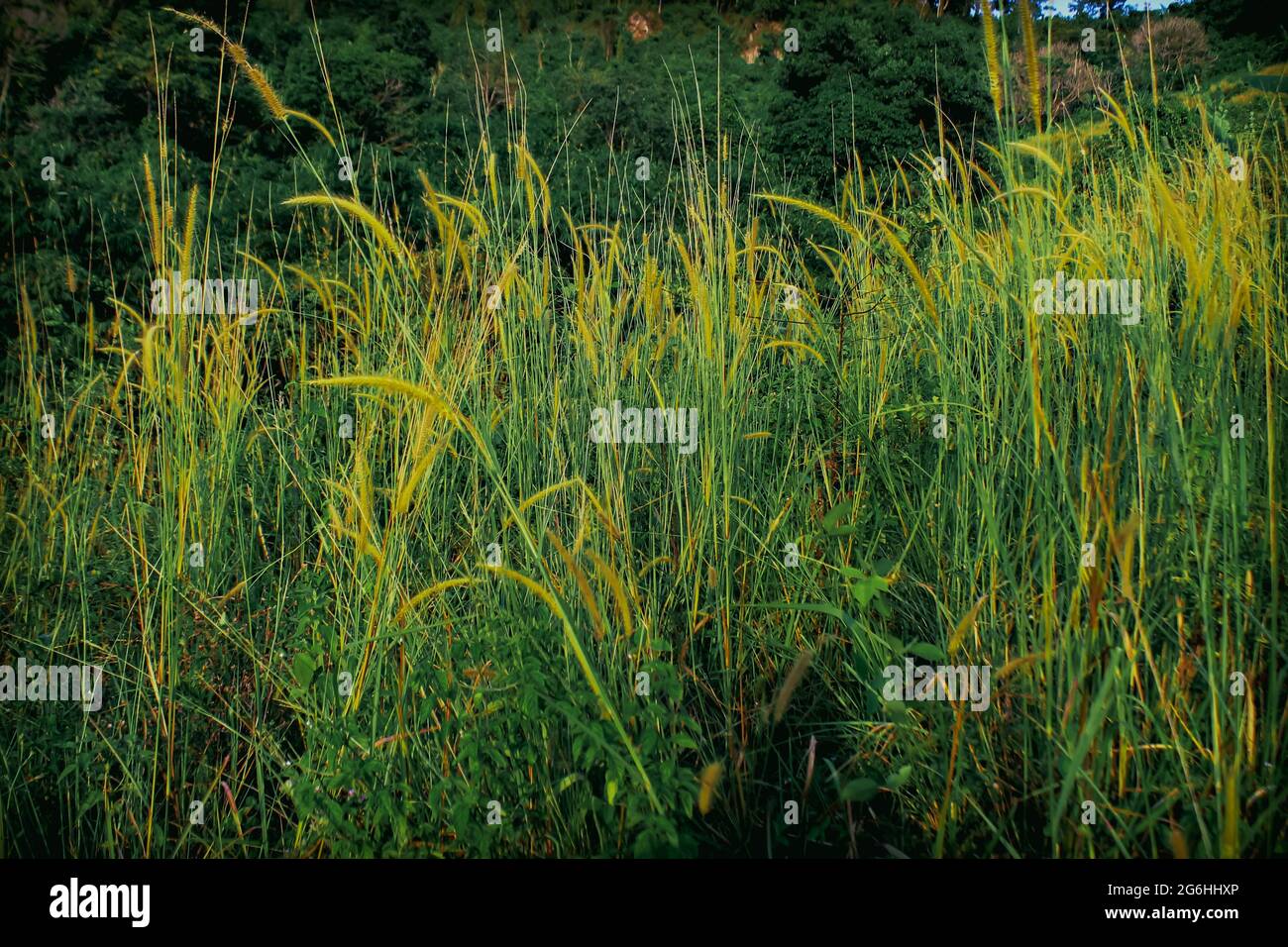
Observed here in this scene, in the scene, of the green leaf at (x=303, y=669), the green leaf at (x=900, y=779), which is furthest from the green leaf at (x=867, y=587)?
the green leaf at (x=303, y=669)

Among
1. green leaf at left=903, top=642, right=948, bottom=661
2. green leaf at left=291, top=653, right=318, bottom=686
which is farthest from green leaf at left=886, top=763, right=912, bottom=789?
green leaf at left=291, top=653, right=318, bottom=686

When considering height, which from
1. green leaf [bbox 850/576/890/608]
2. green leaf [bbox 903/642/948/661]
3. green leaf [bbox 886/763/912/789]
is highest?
green leaf [bbox 850/576/890/608]

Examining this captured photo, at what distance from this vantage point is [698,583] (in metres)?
1.89

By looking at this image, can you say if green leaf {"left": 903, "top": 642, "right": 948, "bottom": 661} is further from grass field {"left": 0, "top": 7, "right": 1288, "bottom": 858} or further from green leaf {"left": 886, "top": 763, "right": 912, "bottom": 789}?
green leaf {"left": 886, "top": 763, "right": 912, "bottom": 789}

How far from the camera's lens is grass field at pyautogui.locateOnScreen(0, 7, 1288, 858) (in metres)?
1.54

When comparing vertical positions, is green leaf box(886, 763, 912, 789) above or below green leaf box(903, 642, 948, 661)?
below

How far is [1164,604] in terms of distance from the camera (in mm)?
1671

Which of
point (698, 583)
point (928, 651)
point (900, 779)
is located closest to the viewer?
point (900, 779)

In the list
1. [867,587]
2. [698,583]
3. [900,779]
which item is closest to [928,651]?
[867,587]

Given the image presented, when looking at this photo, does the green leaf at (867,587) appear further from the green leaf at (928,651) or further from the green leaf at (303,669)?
the green leaf at (303,669)

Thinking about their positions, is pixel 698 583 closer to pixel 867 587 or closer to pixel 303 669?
pixel 867 587

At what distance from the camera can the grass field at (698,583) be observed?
5.05 feet
